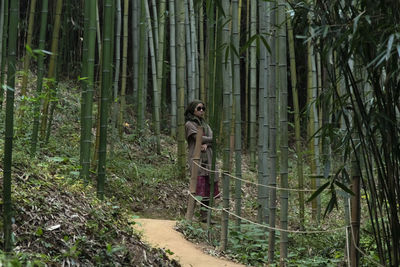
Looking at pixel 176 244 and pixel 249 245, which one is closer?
pixel 176 244

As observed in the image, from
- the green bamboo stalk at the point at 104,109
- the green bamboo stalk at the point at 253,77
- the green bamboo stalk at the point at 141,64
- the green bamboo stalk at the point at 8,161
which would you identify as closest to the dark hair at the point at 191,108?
the green bamboo stalk at the point at 253,77

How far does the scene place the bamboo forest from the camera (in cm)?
244

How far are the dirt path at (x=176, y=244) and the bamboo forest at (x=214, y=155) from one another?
0.02m

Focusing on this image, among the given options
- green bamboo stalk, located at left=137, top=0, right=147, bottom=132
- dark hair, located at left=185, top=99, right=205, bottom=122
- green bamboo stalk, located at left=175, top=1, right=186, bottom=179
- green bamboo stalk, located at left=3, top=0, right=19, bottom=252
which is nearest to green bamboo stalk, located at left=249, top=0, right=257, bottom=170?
green bamboo stalk, located at left=175, top=1, right=186, bottom=179

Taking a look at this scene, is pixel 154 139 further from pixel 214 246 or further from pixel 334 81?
pixel 334 81

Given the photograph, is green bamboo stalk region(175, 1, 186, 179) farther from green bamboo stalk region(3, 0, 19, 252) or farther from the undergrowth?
green bamboo stalk region(3, 0, 19, 252)

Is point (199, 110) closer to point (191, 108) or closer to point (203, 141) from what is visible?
point (191, 108)

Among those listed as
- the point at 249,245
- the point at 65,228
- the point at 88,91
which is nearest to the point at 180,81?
the point at 88,91

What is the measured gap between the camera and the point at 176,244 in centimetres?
411

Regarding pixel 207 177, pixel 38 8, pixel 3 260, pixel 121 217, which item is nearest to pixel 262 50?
pixel 207 177

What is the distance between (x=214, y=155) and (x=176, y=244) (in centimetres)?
73

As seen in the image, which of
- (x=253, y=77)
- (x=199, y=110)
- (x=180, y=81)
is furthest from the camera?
(x=253, y=77)

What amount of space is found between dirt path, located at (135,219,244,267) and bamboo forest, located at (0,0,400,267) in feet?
0.07

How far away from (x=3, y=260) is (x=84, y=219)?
1110mm
